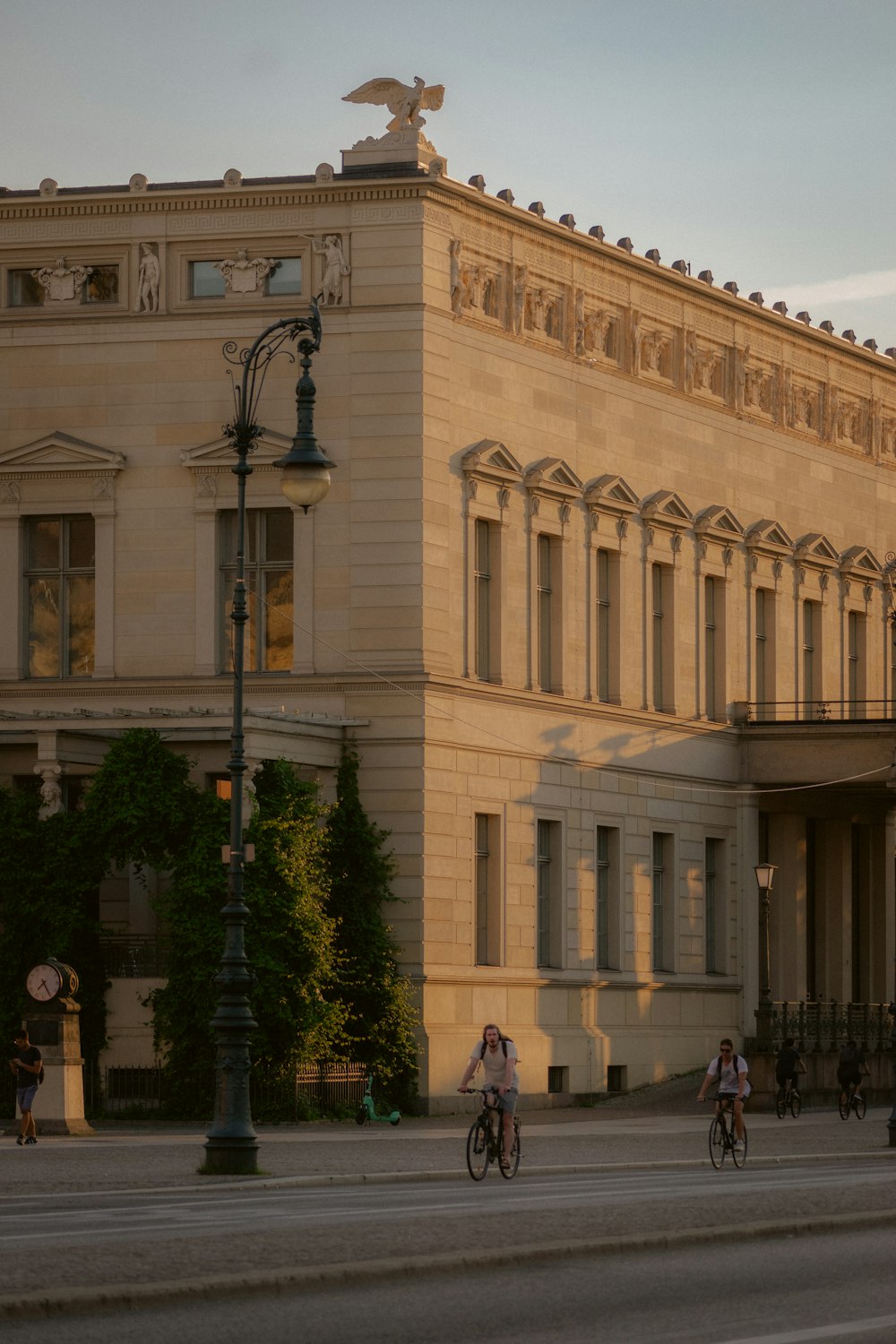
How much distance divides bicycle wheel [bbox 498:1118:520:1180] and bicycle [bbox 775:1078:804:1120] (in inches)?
886

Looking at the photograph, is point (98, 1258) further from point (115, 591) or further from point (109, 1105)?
point (115, 591)

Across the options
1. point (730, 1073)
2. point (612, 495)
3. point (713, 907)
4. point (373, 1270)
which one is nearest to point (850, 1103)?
point (713, 907)

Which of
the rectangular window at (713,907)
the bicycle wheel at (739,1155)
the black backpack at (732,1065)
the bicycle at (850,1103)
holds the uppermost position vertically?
the rectangular window at (713,907)

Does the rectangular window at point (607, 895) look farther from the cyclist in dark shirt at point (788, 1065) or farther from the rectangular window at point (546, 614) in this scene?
the cyclist in dark shirt at point (788, 1065)

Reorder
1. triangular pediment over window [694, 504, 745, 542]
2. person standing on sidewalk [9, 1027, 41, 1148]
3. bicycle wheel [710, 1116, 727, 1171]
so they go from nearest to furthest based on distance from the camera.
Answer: bicycle wheel [710, 1116, 727, 1171] < person standing on sidewalk [9, 1027, 41, 1148] < triangular pediment over window [694, 504, 745, 542]

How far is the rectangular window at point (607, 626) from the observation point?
59.8 metres

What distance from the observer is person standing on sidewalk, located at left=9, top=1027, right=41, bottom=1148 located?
131ft

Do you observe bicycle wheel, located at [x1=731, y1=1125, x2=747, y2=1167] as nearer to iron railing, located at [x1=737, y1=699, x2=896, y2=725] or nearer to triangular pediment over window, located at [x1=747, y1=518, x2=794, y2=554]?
iron railing, located at [x1=737, y1=699, x2=896, y2=725]

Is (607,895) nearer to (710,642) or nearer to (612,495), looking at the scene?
(710,642)

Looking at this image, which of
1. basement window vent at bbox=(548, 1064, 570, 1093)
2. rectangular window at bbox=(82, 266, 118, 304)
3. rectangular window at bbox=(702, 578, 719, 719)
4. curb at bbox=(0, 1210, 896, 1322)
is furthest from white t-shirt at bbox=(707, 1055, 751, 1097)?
rectangular window at bbox=(702, 578, 719, 719)

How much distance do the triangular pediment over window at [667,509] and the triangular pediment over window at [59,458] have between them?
1321 cm

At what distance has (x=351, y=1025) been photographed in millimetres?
49906

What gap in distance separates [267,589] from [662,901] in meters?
13.6

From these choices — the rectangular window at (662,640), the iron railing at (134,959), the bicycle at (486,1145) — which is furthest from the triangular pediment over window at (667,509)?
the bicycle at (486,1145)
